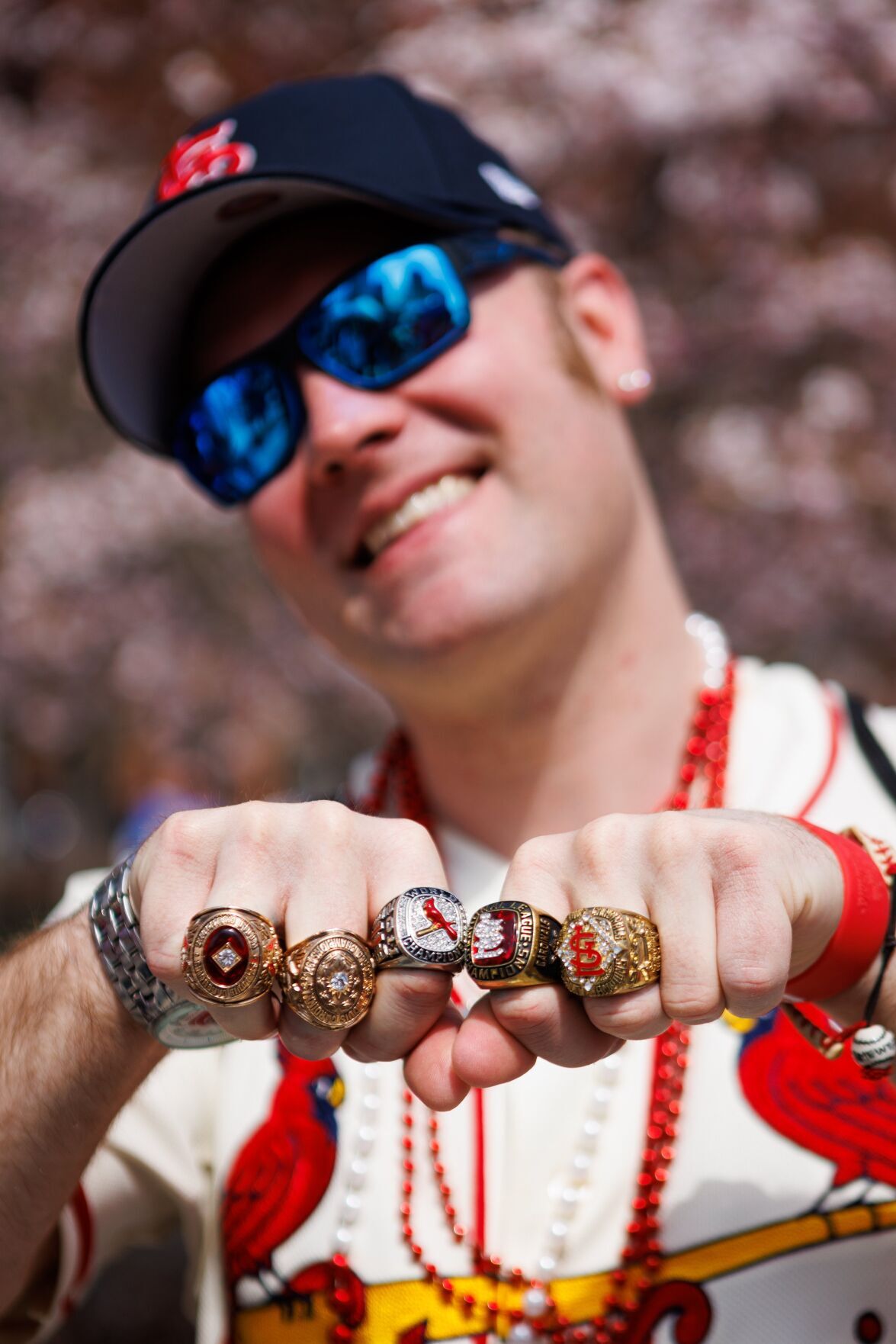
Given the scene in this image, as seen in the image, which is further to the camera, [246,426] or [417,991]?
[246,426]

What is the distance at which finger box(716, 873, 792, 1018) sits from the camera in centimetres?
100

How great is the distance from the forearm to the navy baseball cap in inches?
53.9

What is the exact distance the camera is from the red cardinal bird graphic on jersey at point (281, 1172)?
172cm

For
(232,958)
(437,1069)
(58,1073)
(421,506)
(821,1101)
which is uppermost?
(232,958)

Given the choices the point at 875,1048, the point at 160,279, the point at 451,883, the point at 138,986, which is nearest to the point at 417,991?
the point at 138,986

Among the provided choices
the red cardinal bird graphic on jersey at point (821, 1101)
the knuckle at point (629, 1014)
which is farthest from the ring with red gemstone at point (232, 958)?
the red cardinal bird graphic on jersey at point (821, 1101)

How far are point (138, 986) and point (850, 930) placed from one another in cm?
80

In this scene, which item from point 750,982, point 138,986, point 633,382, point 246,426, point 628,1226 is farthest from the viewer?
point 633,382

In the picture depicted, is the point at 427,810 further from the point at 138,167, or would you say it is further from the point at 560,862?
the point at 138,167

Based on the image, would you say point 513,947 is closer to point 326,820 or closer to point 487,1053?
point 487,1053

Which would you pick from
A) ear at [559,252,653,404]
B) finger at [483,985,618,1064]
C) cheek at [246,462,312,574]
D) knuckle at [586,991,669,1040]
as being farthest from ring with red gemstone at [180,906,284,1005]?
ear at [559,252,653,404]

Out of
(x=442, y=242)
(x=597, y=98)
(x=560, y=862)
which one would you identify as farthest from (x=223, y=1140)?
(x=597, y=98)

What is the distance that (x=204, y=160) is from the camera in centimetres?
206

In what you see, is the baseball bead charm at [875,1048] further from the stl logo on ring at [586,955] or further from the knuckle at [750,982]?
the stl logo on ring at [586,955]
